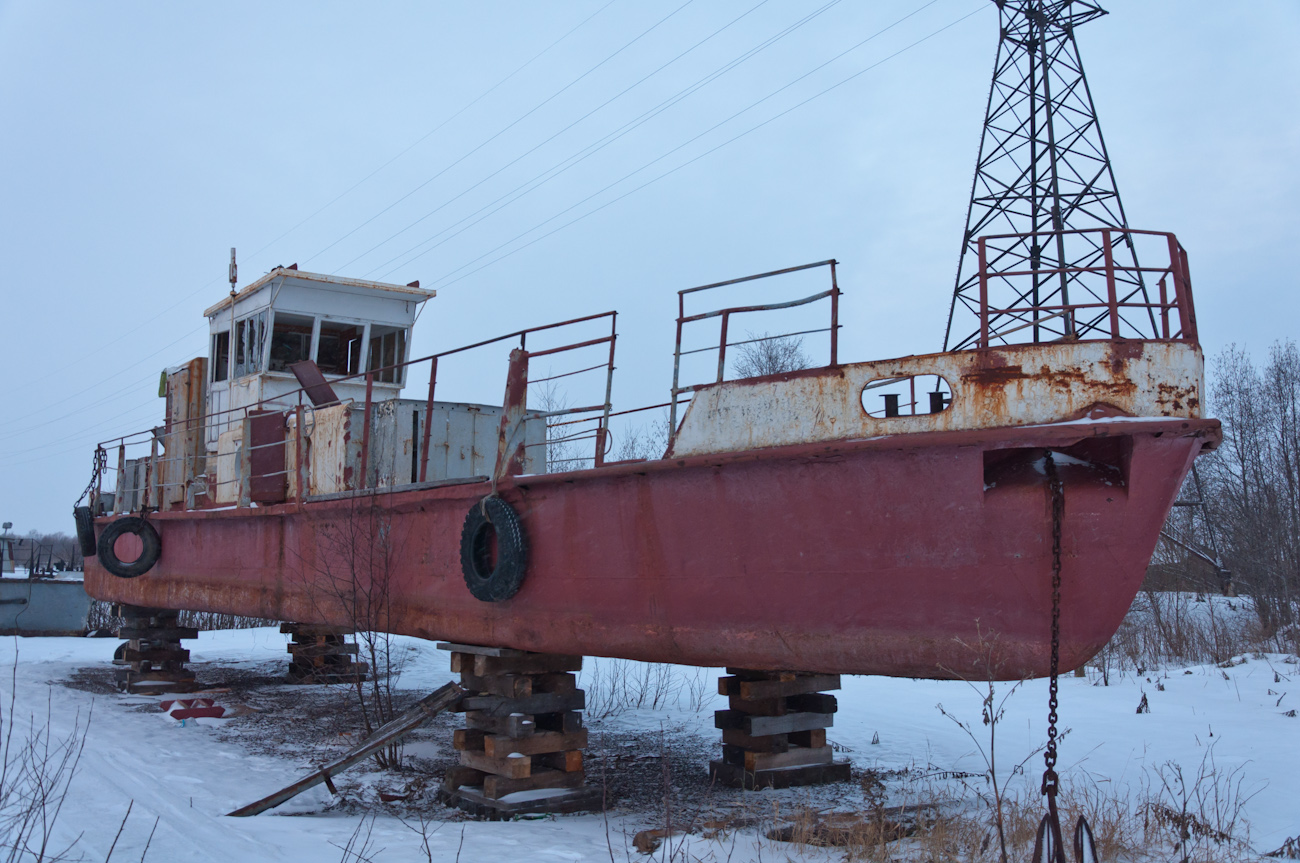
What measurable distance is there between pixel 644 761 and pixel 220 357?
761 centimetres

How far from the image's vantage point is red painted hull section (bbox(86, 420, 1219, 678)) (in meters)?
4.57

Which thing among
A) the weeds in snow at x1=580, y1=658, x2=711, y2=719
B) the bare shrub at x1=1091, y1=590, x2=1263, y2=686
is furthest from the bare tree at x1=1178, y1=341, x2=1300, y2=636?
the weeds in snow at x1=580, y1=658, x2=711, y2=719

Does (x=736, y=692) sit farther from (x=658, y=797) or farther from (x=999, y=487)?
(x=999, y=487)

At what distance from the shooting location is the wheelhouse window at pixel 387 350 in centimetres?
1116

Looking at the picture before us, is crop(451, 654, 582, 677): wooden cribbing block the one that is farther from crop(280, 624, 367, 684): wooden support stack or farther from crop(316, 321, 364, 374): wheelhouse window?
crop(280, 624, 367, 684): wooden support stack

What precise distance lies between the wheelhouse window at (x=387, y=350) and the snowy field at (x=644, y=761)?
3.76 metres

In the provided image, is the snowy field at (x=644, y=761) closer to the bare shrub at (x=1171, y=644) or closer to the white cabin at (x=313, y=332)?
the bare shrub at (x=1171, y=644)

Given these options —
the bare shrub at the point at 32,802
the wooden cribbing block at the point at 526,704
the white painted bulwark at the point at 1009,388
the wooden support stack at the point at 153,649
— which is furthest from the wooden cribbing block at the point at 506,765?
the wooden support stack at the point at 153,649

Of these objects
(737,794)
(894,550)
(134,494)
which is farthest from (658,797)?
(134,494)

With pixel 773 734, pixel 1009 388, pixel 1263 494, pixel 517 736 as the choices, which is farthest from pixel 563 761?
pixel 1263 494

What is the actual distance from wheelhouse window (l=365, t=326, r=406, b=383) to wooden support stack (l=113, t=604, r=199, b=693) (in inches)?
164

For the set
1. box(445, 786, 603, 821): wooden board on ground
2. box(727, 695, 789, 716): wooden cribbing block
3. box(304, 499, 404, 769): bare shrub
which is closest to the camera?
box(445, 786, 603, 821): wooden board on ground

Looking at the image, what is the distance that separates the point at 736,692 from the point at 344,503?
3594mm

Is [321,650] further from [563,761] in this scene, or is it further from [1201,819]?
[1201,819]
